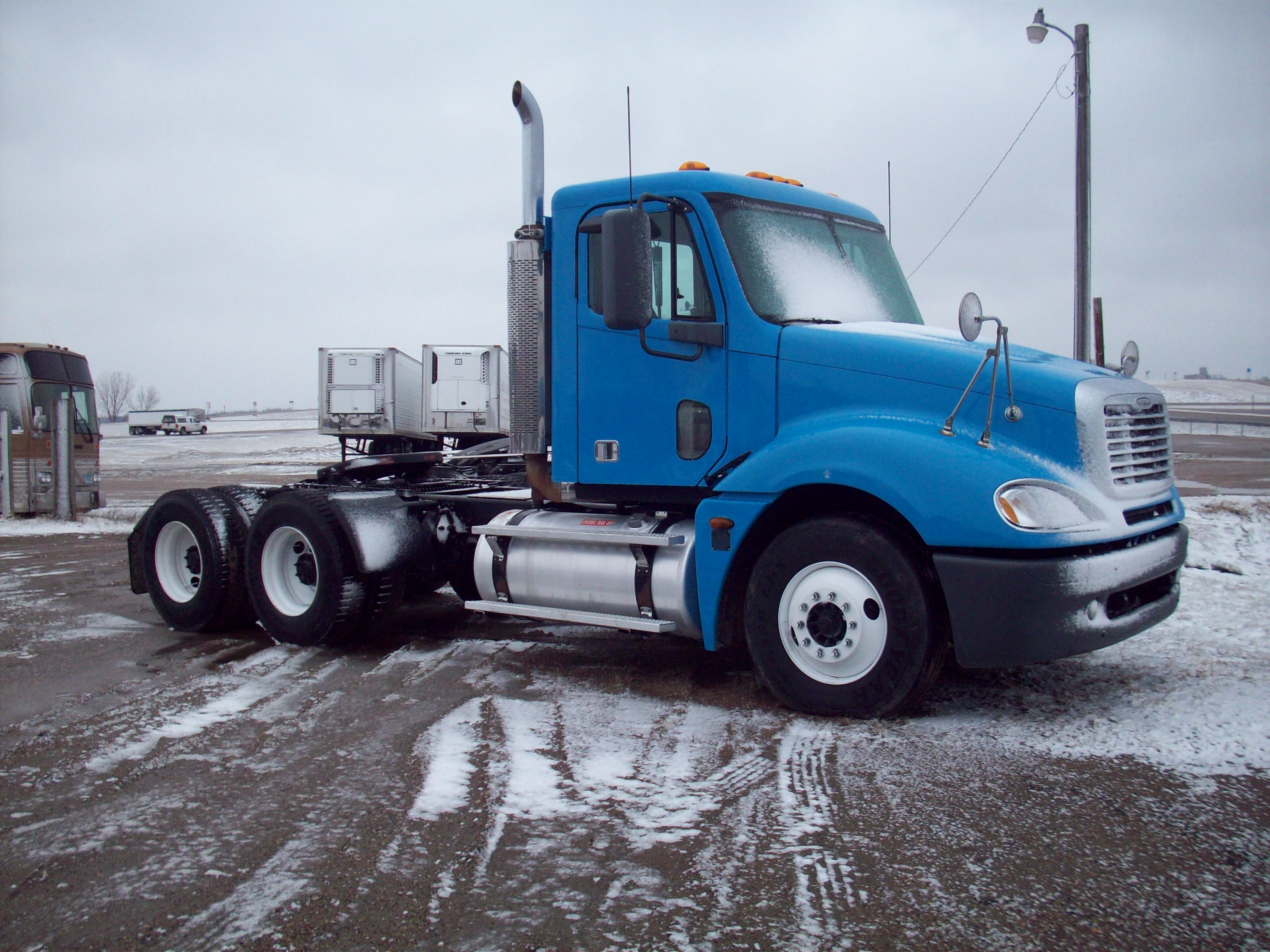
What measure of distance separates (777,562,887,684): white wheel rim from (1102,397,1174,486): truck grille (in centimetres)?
134

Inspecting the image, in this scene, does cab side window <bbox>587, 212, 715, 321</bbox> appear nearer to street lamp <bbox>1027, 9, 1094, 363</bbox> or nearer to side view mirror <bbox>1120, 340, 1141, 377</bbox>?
side view mirror <bbox>1120, 340, 1141, 377</bbox>

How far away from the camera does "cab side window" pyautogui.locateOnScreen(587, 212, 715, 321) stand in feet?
18.0

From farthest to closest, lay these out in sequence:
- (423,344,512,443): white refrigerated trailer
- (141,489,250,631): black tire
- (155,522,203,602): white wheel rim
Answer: (423,344,512,443): white refrigerated trailer → (155,522,203,602): white wheel rim → (141,489,250,631): black tire

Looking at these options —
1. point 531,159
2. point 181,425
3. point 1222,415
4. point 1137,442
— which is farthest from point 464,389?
point 181,425

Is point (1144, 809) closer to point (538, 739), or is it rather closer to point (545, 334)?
point (538, 739)

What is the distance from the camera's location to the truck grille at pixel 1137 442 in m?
4.71

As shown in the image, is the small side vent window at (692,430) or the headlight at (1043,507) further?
the small side vent window at (692,430)

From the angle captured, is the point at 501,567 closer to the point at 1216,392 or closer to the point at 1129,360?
the point at 1129,360

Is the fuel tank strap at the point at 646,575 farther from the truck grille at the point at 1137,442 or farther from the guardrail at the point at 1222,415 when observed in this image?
the guardrail at the point at 1222,415

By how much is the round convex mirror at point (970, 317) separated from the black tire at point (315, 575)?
442 centimetres

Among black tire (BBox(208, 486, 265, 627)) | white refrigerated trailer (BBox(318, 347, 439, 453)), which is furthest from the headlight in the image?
white refrigerated trailer (BBox(318, 347, 439, 453))

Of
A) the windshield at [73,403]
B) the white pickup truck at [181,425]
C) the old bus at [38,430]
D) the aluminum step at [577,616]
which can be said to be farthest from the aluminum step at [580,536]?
the white pickup truck at [181,425]

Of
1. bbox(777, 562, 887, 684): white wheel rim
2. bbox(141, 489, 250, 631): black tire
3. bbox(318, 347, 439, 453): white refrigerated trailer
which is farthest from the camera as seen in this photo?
bbox(318, 347, 439, 453): white refrigerated trailer

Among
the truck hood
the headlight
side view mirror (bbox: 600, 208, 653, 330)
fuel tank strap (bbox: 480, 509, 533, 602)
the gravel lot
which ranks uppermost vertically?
side view mirror (bbox: 600, 208, 653, 330)
